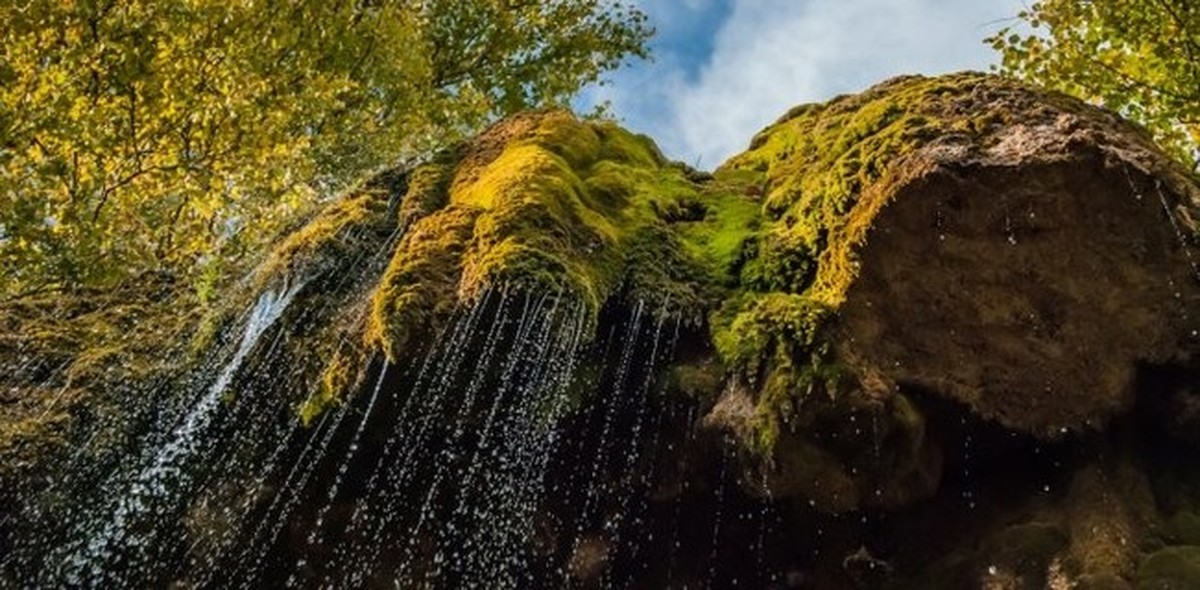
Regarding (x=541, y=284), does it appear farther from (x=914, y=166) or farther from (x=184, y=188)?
(x=184, y=188)

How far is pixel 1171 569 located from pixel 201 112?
32.1 ft

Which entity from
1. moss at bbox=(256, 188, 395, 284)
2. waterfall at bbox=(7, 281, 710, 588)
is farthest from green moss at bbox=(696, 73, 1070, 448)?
moss at bbox=(256, 188, 395, 284)

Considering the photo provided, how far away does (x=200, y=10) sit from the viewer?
10273 millimetres

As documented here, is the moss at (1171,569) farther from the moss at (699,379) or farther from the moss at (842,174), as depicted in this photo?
the moss at (699,379)

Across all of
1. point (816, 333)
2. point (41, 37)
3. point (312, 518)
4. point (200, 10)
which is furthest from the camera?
point (200, 10)

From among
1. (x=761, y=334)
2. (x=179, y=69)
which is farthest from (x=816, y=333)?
(x=179, y=69)

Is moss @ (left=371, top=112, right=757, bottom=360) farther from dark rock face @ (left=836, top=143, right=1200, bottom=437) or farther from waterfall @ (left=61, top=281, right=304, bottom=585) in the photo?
waterfall @ (left=61, top=281, right=304, bottom=585)

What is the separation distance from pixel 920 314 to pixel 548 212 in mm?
2527

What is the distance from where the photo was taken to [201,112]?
1059 cm

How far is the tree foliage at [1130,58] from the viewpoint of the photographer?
10.6 metres

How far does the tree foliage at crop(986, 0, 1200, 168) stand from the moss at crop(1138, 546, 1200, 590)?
22.8ft

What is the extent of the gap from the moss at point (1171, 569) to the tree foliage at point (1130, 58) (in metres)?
6.95

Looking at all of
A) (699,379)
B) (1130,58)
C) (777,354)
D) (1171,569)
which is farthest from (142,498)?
(1130,58)

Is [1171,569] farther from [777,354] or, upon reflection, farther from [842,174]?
[842,174]
